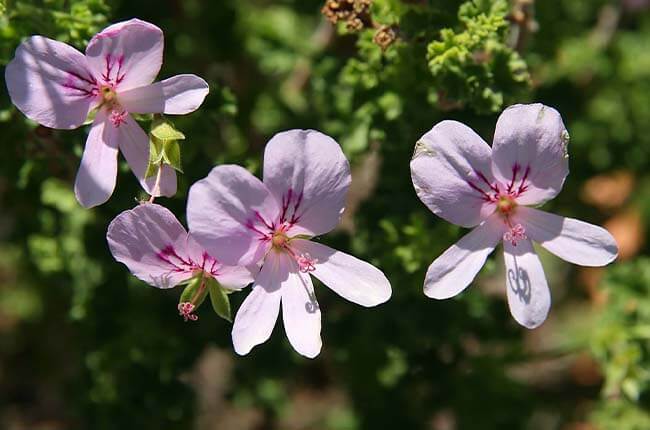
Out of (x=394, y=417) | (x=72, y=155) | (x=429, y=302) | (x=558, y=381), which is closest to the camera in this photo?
(x=72, y=155)

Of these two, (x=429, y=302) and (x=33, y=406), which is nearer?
(x=429, y=302)

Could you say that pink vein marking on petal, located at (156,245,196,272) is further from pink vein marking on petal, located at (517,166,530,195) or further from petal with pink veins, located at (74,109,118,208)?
pink vein marking on petal, located at (517,166,530,195)

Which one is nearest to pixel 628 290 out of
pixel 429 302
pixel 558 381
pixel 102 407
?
pixel 429 302

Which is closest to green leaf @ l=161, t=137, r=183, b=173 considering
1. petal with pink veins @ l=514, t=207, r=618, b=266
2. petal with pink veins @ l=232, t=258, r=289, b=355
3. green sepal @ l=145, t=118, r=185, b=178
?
green sepal @ l=145, t=118, r=185, b=178

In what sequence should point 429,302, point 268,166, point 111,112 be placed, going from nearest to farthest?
point 268,166 → point 111,112 → point 429,302

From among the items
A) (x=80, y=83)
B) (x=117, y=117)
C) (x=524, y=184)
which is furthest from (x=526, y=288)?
(x=80, y=83)

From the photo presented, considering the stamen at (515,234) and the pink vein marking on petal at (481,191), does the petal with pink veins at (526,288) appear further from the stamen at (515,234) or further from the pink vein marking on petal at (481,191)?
the pink vein marking on petal at (481,191)

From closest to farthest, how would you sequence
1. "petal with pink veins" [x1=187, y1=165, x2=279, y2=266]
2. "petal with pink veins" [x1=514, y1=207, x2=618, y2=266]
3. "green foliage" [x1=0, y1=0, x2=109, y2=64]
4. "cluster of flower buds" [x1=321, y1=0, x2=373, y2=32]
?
"petal with pink veins" [x1=187, y1=165, x2=279, y2=266], "petal with pink veins" [x1=514, y1=207, x2=618, y2=266], "cluster of flower buds" [x1=321, y1=0, x2=373, y2=32], "green foliage" [x1=0, y1=0, x2=109, y2=64]

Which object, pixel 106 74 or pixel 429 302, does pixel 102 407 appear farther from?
pixel 106 74
